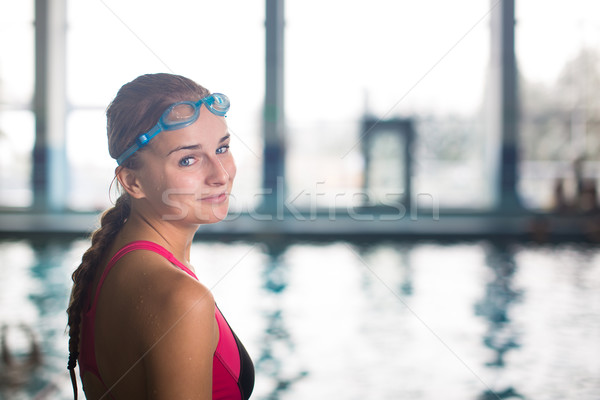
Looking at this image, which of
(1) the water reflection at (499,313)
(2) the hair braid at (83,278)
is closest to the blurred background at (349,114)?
(1) the water reflection at (499,313)

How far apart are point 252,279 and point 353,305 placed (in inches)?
64.3

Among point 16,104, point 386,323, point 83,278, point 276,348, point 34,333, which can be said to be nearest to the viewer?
point 83,278

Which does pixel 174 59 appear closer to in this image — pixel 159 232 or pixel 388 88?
pixel 388 88

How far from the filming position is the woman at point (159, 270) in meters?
0.61

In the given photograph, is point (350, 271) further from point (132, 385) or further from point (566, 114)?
point (566, 114)

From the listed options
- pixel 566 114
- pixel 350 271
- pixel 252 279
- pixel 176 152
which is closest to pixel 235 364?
pixel 176 152

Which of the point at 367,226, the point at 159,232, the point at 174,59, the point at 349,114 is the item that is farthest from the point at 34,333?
the point at 349,114

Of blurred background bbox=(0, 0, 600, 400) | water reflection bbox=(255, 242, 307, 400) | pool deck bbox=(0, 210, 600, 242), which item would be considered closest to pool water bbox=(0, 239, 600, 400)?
water reflection bbox=(255, 242, 307, 400)

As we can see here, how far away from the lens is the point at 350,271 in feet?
22.5

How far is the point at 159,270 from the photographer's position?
64cm

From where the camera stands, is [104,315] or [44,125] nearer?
[104,315]

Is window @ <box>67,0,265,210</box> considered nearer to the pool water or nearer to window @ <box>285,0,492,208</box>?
window @ <box>285,0,492,208</box>

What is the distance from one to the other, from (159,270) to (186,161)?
16cm

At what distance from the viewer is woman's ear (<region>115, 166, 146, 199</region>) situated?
2.39 feet
